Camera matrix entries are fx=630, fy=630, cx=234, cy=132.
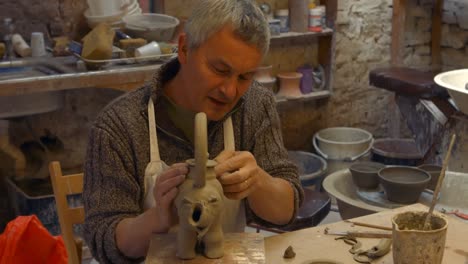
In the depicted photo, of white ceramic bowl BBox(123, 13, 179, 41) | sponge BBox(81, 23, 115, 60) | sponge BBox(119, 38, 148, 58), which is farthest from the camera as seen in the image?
white ceramic bowl BBox(123, 13, 179, 41)

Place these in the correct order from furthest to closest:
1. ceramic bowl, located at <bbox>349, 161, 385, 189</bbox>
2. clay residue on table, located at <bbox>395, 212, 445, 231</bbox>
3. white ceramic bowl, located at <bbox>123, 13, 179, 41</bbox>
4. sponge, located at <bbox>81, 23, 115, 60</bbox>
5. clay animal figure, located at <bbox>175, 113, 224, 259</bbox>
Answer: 1. white ceramic bowl, located at <bbox>123, 13, 179, 41</bbox>
2. sponge, located at <bbox>81, 23, 115, 60</bbox>
3. ceramic bowl, located at <bbox>349, 161, 385, 189</bbox>
4. clay residue on table, located at <bbox>395, 212, 445, 231</bbox>
5. clay animal figure, located at <bbox>175, 113, 224, 259</bbox>

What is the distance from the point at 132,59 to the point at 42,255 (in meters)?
1.49

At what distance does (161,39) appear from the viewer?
12.6 ft

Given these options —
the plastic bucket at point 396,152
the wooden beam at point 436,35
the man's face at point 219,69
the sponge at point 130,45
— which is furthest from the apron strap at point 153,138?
the wooden beam at point 436,35

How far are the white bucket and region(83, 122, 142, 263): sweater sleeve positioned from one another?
295 cm

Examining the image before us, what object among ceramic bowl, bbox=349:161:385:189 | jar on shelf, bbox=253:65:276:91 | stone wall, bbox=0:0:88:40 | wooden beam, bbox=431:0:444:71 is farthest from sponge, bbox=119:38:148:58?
wooden beam, bbox=431:0:444:71

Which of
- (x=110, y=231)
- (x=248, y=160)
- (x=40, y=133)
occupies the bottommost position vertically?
(x=40, y=133)

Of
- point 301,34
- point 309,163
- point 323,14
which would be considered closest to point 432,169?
point 309,163

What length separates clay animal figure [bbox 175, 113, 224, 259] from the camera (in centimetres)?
140

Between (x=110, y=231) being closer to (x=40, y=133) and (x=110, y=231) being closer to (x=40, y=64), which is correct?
(x=40, y=64)

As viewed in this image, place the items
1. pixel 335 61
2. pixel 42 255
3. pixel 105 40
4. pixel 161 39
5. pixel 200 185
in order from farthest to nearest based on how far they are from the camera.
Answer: pixel 335 61 → pixel 161 39 → pixel 105 40 → pixel 42 255 → pixel 200 185

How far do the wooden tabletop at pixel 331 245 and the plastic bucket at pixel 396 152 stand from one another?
2.53 meters

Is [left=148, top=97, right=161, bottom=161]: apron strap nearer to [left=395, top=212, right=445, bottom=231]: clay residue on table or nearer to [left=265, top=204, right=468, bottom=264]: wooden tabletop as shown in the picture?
[left=265, top=204, right=468, bottom=264]: wooden tabletop

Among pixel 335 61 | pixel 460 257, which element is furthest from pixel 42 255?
pixel 335 61
